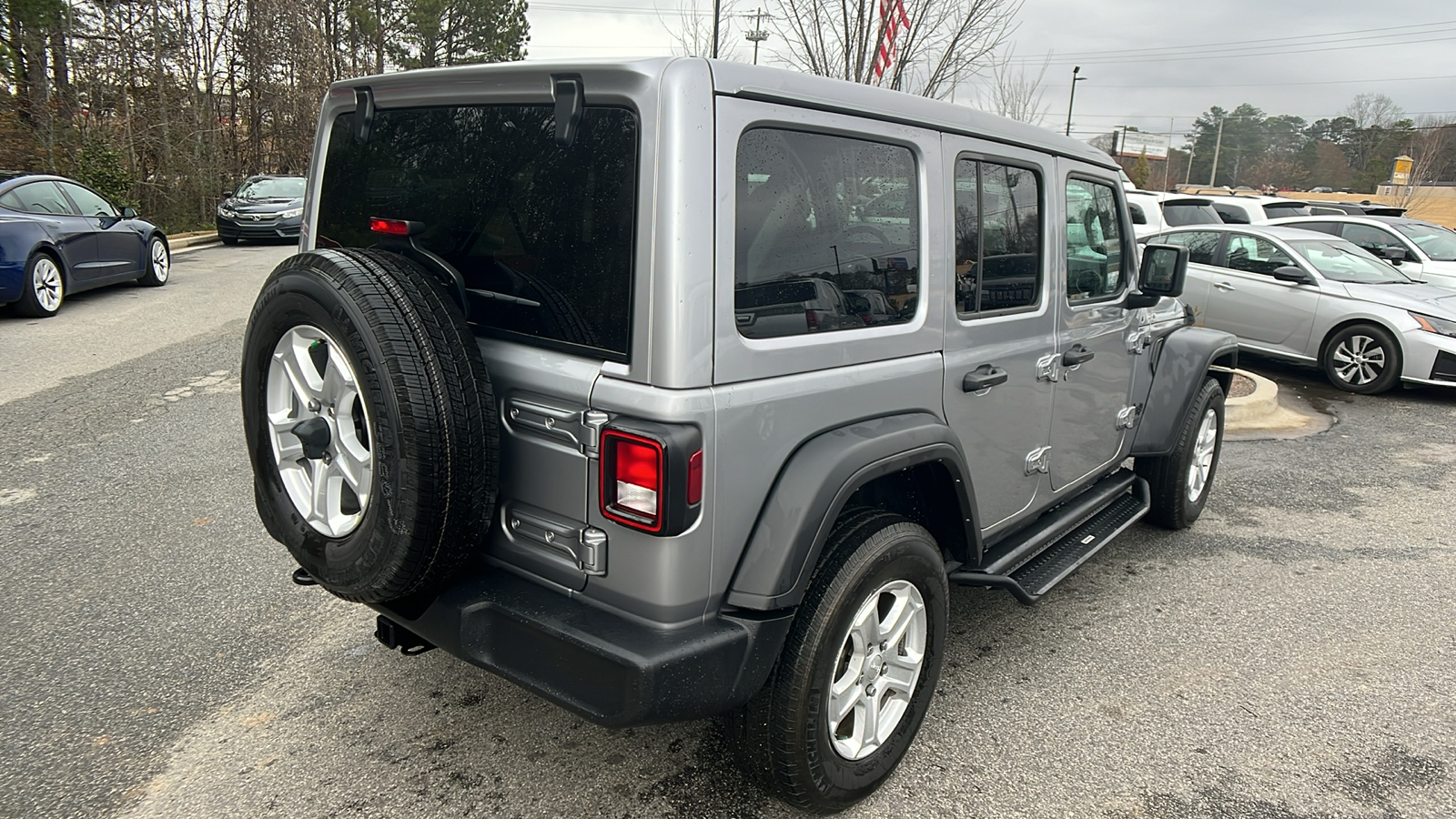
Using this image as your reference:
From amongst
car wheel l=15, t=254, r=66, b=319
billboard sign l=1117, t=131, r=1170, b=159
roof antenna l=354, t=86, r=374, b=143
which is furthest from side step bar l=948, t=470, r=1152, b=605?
billboard sign l=1117, t=131, r=1170, b=159

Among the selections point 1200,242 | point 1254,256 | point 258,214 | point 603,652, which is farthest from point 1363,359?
point 258,214

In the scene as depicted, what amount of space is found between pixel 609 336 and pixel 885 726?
4.71 ft

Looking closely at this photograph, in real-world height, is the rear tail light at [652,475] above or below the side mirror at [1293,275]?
below

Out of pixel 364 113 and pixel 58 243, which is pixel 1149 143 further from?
pixel 364 113

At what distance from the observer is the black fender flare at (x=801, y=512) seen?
89.3 inches

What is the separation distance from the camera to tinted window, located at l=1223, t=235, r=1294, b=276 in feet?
30.4

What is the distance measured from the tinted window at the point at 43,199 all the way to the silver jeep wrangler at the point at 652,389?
8.90 m

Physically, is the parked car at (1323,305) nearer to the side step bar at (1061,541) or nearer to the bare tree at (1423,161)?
the side step bar at (1061,541)

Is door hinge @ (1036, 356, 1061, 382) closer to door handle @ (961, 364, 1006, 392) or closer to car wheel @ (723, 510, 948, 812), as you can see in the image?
door handle @ (961, 364, 1006, 392)

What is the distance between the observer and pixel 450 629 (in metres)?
2.38

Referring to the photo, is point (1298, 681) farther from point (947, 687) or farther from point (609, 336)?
point (609, 336)

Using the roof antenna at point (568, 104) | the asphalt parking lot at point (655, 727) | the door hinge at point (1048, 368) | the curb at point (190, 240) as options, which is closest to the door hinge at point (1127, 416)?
the asphalt parking lot at point (655, 727)

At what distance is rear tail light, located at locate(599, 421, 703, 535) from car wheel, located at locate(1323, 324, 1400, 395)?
8932 mm

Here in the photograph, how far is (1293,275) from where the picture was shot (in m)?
8.88
